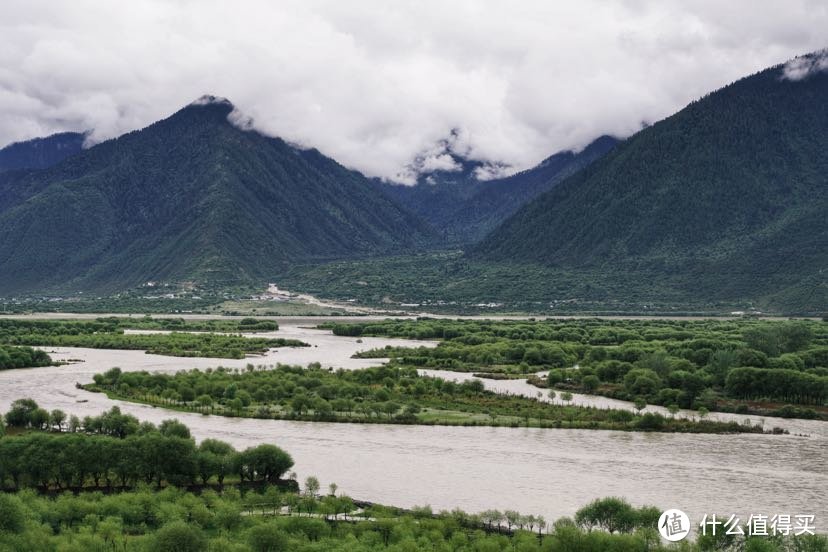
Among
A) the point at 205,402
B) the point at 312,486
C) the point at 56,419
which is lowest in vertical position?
the point at 312,486

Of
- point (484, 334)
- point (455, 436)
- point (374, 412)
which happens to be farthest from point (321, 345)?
point (455, 436)

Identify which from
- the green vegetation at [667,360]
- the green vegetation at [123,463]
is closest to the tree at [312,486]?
the green vegetation at [123,463]

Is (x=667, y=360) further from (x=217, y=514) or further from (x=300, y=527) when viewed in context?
(x=217, y=514)

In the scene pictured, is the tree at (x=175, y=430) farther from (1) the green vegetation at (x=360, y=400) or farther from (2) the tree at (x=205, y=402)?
(2) the tree at (x=205, y=402)

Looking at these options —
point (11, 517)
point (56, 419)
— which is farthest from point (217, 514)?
point (56, 419)

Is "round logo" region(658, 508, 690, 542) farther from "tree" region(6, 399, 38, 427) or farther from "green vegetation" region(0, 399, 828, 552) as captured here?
"tree" region(6, 399, 38, 427)
